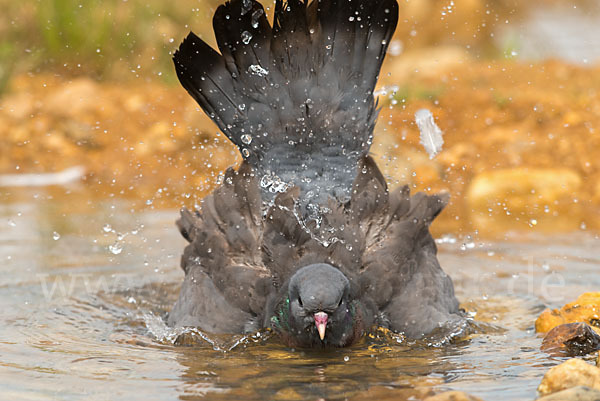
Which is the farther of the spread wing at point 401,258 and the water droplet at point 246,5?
the water droplet at point 246,5

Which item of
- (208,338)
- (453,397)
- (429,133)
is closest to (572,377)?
(453,397)

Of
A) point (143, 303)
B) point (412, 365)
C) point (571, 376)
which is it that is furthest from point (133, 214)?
point (571, 376)

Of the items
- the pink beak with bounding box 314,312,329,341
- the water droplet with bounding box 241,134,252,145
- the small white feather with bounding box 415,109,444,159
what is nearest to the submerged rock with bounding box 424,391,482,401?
the pink beak with bounding box 314,312,329,341

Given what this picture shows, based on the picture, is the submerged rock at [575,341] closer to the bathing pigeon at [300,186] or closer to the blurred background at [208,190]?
the blurred background at [208,190]

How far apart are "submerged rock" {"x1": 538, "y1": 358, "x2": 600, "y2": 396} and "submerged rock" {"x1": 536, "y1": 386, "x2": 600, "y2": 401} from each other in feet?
0.51

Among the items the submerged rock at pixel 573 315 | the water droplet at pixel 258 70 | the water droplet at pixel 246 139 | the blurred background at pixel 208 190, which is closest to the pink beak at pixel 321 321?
the blurred background at pixel 208 190

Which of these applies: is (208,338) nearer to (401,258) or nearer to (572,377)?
(401,258)

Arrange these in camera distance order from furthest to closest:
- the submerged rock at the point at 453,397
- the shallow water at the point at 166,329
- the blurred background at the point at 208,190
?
the blurred background at the point at 208,190 → the shallow water at the point at 166,329 → the submerged rock at the point at 453,397

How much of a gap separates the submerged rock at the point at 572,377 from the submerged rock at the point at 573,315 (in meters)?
1.25

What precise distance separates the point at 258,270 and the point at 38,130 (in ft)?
20.7

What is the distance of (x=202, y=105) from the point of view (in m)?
6.20

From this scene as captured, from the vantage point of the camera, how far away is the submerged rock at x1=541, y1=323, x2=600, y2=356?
4.79 meters

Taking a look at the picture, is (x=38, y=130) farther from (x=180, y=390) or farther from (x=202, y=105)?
(x=180, y=390)

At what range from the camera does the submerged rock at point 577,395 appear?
A: 380cm
